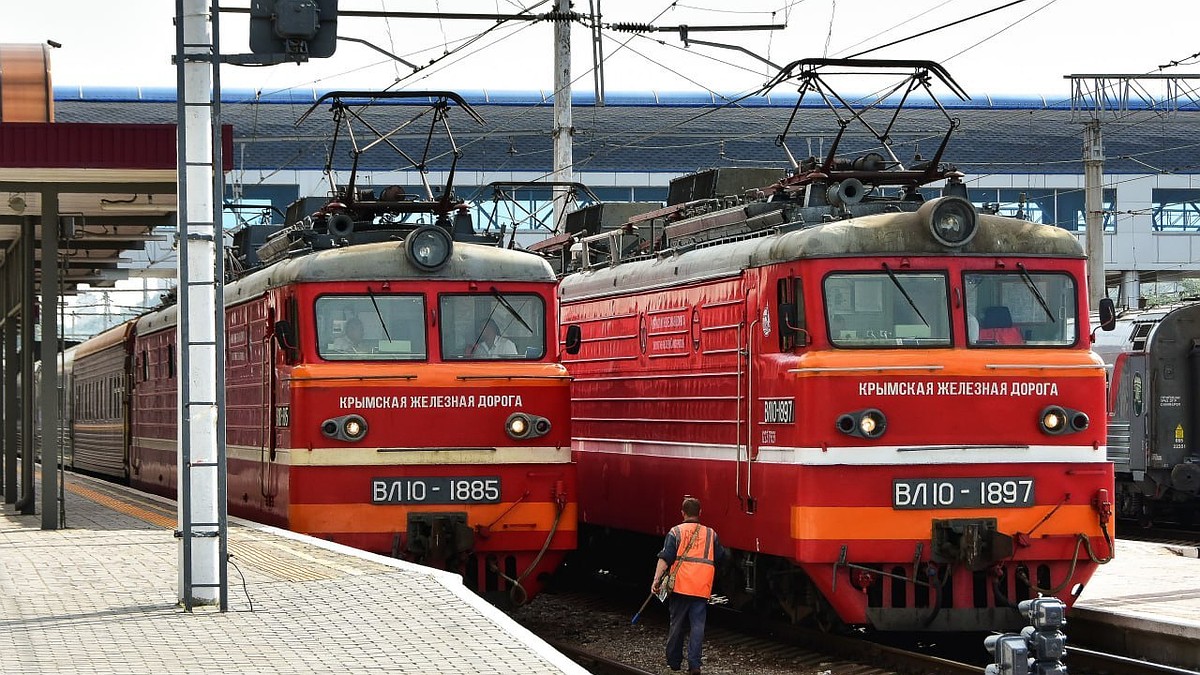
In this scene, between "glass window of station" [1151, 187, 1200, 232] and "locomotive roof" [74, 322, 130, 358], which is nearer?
"locomotive roof" [74, 322, 130, 358]

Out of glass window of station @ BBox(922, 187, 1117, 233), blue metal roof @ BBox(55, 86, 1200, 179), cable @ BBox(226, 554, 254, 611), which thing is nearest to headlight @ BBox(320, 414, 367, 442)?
cable @ BBox(226, 554, 254, 611)

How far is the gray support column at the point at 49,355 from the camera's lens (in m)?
17.8

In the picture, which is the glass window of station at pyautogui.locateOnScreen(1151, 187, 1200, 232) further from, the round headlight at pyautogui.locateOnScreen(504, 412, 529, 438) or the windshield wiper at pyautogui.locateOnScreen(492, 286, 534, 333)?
the round headlight at pyautogui.locateOnScreen(504, 412, 529, 438)

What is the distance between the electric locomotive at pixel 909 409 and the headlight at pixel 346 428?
9.60ft

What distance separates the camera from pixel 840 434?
504 inches

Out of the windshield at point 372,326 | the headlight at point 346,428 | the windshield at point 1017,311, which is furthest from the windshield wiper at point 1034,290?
the headlight at point 346,428

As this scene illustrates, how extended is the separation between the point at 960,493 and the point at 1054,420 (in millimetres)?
884

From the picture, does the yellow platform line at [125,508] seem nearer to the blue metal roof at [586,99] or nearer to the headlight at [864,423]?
the headlight at [864,423]

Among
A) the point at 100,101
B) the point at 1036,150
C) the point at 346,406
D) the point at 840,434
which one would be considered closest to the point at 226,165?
the point at 346,406

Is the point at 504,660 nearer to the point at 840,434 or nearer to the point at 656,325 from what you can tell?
the point at 840,434

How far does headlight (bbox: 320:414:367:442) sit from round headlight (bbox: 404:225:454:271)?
1.40m

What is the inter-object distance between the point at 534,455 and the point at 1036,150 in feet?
132

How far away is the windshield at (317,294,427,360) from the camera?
49.1ft

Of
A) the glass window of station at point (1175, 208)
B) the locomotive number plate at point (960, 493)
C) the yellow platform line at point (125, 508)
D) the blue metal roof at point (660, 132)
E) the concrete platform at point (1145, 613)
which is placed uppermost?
the blue metal roof at point (660, 132)
